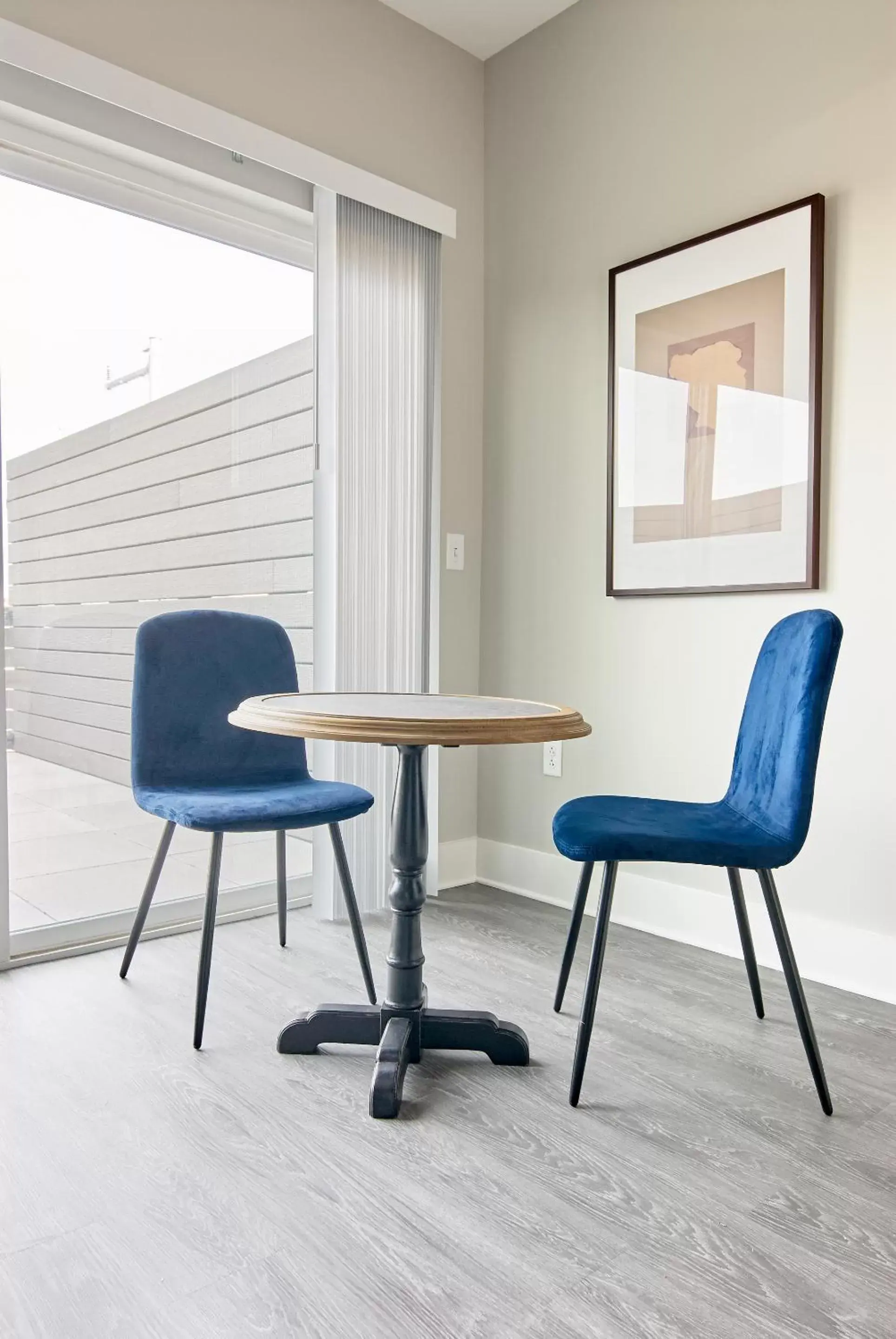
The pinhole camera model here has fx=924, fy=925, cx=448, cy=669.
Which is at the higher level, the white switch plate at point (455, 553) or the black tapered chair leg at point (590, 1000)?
the white switch plate at point (455, 553)

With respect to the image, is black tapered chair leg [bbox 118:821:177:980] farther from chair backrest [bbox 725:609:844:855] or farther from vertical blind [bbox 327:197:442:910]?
chair backrest [bbox 725:609:844:855]

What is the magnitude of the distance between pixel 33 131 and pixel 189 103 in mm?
371

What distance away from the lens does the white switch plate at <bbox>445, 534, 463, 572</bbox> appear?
116 inches

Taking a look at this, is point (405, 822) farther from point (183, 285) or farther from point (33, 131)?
point (33, 131)

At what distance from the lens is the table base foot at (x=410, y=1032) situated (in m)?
1.73

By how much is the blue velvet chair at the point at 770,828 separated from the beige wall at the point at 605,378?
0.51 m

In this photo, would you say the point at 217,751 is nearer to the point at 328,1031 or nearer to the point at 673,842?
the point at 328,1031

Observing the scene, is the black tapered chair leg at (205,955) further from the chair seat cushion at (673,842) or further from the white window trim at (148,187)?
the white window trim at (148,187)

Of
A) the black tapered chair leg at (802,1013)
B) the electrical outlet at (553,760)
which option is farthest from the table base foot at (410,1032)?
the electrical outlet at (553,760)

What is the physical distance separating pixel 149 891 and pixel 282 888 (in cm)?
41

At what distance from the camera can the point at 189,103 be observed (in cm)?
225

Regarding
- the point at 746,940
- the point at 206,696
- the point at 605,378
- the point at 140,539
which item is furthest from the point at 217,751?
the point at 605,378

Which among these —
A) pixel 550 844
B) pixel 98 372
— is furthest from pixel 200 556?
Result: pixel 550 844

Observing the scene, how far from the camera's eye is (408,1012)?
1.73 meters
